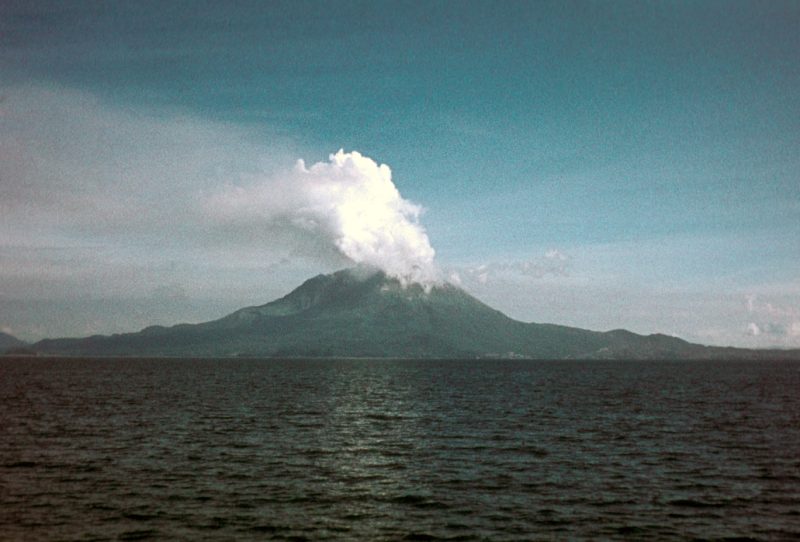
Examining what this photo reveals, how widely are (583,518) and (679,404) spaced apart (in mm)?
81586

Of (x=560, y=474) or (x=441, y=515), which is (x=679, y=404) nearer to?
(x=560, y=474)

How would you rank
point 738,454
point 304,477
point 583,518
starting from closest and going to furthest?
point 583,518
point 304,477
point 738,454

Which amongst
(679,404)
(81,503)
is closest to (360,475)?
(81,503)

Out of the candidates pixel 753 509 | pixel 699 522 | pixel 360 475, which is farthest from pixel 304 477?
pixel 753 509

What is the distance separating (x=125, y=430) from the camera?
65.3 metres

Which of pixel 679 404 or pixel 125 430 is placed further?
pixel 679 404

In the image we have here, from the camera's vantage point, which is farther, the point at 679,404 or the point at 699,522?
the point at 679,404

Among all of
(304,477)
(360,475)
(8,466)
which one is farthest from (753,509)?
(8,466)

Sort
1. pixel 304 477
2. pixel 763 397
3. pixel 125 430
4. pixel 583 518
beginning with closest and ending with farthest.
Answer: pixel 583 518
pixel 304 477
pixel 125 430
pixel 763 397

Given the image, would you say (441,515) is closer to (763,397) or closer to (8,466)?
(8,466)

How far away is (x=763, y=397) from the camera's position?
126062mm

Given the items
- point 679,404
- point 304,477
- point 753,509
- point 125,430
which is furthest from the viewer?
point 679,404

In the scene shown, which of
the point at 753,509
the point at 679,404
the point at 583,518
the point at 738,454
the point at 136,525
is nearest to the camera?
the point at 136,525

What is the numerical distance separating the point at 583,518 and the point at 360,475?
16685mm
